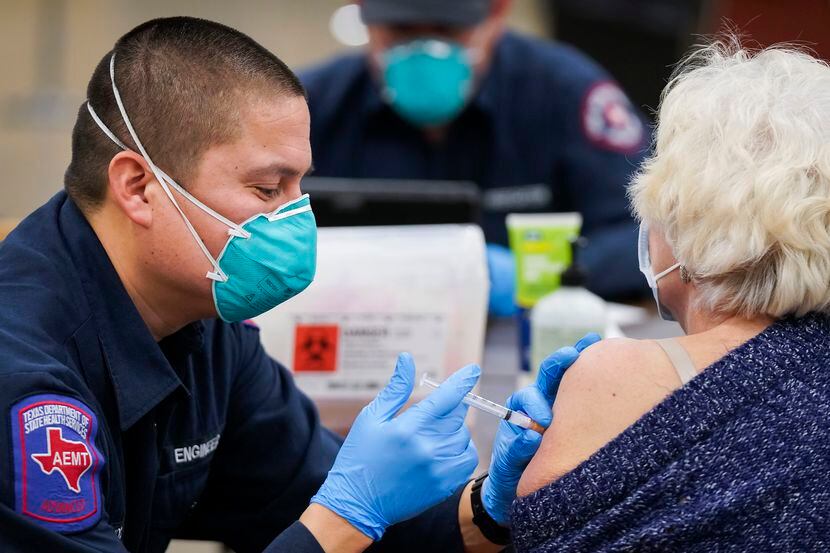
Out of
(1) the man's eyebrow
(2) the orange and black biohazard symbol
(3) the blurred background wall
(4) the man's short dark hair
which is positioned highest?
(4) the man's short dark hair

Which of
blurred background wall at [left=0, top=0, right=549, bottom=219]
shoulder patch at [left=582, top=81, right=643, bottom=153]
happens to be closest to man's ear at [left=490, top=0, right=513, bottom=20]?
shoulder patch at [left=582, top=81, right=643, bottom=153]

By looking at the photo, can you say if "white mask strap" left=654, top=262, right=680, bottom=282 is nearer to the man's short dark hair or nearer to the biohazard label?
the man's short dark hair

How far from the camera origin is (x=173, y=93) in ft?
4.51

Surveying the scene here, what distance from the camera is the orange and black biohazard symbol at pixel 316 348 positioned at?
76.2 inches

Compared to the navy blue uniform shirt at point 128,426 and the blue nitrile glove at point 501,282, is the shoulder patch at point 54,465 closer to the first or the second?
the navy blue uniform shirt at point 128,426

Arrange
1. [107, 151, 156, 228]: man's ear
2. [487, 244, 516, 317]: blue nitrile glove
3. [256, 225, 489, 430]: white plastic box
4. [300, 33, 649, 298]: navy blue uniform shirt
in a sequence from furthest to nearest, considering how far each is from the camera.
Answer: [300, 33, 649, 298]: navy blue uniform shirt, [487, 244, 516, 317]: blue nitrile glove, [256, 225, 489, 430]: white plastic box, [107, 151, 156, 228]: man's ear

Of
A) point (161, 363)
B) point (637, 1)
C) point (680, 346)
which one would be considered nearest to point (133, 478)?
point (161, 363)

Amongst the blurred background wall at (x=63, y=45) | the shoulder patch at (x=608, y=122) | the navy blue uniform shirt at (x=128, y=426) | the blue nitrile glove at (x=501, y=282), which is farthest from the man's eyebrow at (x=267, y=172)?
the blurred background wall at (x=63, y=45)

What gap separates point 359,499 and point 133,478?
34 cm

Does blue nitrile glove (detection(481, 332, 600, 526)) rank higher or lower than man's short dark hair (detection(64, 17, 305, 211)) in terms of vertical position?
lower

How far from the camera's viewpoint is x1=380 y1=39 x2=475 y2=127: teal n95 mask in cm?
306

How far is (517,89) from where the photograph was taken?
135 inches

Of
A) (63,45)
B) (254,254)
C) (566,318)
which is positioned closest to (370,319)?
(566,318)

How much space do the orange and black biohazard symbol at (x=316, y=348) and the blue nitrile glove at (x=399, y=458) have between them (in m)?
0.63
